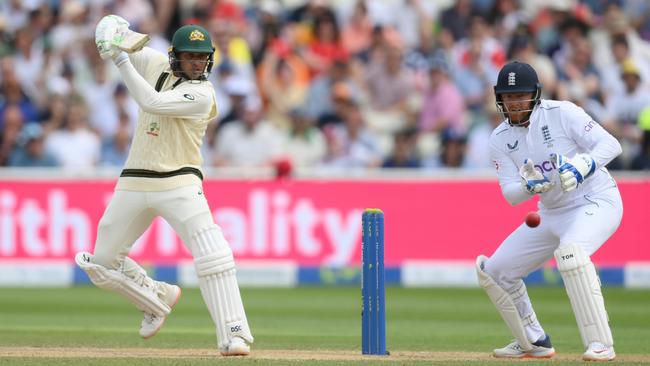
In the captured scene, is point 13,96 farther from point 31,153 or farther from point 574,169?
point 574,169

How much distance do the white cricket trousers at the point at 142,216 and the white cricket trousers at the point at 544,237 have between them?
5.85ft

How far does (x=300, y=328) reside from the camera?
33.9ft

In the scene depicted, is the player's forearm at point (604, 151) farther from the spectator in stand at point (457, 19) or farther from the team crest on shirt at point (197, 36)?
the spectator in stand at point (457, 19)

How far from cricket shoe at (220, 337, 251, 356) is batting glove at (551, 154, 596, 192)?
201 centimetres

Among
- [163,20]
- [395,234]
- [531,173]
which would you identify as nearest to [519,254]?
[531,173]

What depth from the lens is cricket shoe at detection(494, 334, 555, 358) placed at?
8.10 metres

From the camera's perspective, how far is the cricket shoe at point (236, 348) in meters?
7.68

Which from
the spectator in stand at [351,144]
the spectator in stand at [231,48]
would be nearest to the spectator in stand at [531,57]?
the spectator in stand at [351,144]

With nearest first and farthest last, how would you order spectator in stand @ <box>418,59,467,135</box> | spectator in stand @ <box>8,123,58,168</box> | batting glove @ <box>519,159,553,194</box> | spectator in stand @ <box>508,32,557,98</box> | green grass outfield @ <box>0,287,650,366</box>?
1. batting glove @ <box>519,159,553,194</box>
2. green grass outfield @ <box>0,287,650,366</box>
3. spectator in stand @ <box>8,123,58,168</box>
4. spectator in stand @ <box>418,59,467,135</box>
5. spectator in stand @ <box>508,32,557,98</box>

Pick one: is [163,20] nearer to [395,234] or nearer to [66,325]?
[395,234]

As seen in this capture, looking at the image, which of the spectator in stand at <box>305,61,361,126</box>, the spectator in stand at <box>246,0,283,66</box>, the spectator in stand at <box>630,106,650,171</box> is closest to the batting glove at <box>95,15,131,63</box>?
the spectator in stand at <box>630,106,650,171</box>

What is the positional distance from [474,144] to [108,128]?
165 inches

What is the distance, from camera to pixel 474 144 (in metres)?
15.5

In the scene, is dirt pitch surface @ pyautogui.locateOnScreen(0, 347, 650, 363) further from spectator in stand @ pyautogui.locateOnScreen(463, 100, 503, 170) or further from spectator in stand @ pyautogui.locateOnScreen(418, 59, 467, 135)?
spectator in stand @ pyautogui.locateOnScreen(418, 59, 467, 135)
